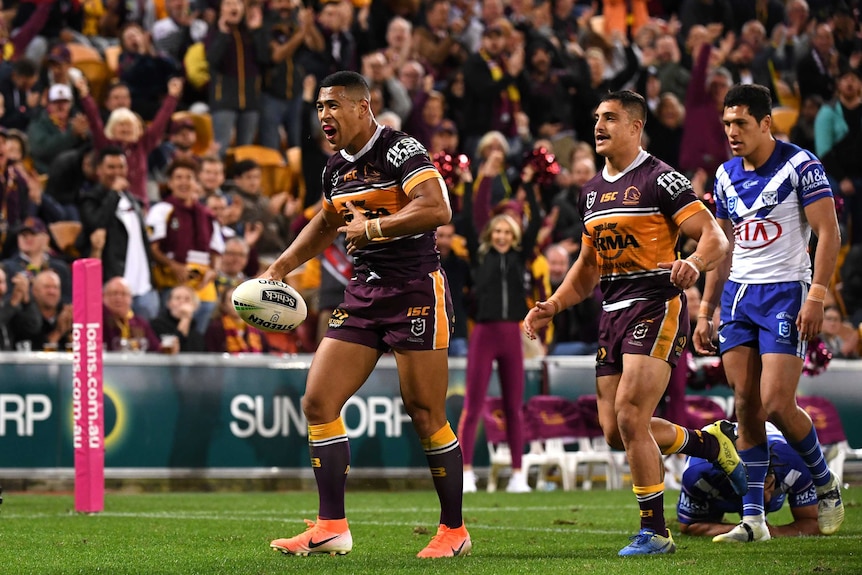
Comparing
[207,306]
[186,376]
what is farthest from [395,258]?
[207,306]

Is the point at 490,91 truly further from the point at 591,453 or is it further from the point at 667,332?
the point at 667,332

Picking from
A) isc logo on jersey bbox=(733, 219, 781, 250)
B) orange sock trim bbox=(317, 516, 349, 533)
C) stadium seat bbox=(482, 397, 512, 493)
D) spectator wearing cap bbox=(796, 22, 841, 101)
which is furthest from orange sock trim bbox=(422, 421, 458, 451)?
spectator wearing cap bbox=(796, 22, 841, 101)

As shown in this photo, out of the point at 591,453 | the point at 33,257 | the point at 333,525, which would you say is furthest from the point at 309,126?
the point at 333,525

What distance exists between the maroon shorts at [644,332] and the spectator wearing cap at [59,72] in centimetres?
1053

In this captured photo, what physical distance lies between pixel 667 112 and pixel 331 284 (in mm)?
7011

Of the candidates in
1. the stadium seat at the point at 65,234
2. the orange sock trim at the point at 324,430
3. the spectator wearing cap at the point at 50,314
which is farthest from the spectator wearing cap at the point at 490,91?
the orange sock trim at the point at 324,430

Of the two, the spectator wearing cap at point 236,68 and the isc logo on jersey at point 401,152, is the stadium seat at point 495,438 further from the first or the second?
the isc logo on jersey at point 401,152

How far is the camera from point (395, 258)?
742 cm

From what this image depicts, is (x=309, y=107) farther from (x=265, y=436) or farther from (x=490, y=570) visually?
(x=490, y=570)

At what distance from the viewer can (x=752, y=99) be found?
8.27 m

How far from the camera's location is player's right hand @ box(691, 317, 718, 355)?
834cm

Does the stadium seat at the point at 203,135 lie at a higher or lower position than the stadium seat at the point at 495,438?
higher

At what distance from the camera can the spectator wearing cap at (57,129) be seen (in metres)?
16.5

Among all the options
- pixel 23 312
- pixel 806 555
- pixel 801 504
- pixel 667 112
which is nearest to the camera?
pixel 806 555
